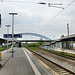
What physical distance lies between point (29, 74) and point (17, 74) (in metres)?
0.83

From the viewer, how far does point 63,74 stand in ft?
26.7

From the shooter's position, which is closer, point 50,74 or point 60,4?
point 50,74

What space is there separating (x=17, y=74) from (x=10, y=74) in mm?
482

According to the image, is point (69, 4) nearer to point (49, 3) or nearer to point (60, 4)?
point (60, 4)

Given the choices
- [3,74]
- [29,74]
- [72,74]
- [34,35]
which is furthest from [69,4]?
[34,35]

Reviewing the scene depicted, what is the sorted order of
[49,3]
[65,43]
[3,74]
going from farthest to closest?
[65,43], [49,3], [3,74]

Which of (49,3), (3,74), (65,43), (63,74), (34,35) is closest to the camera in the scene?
(3,74)

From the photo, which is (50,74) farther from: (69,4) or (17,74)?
(69,4)

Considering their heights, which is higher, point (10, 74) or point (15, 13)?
point (15, 13)

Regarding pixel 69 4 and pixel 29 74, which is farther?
pixel 69 4

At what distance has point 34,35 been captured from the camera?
129375 mm

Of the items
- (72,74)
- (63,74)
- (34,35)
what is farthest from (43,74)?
(34,35)

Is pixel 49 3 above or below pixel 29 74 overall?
above

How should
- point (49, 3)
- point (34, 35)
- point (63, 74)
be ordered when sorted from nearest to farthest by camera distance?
point (63, 74), point (49, 3), point (34, 35)
